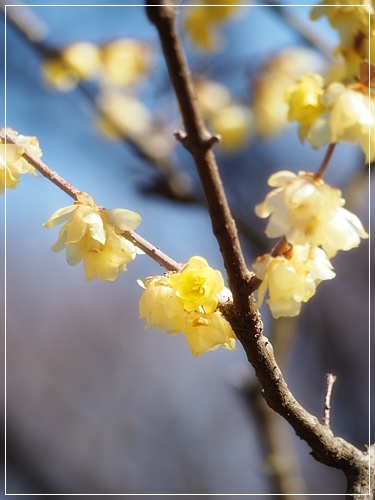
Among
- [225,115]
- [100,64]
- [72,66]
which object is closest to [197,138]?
[72,66]

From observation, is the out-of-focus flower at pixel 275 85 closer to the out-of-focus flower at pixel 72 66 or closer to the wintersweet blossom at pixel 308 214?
the out-of-focus flower at pixel 72 66

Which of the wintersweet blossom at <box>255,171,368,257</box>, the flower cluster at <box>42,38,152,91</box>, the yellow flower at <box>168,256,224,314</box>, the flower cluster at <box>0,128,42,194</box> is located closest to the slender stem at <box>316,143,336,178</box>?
the wintersweet blossom at <box>255,171,368,257</box>

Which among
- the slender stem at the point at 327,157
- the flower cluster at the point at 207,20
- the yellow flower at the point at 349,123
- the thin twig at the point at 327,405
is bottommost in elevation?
the thin twig at the point at 327,405

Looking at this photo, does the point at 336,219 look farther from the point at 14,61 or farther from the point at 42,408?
the point at 42,408

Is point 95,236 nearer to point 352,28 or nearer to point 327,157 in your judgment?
point 327,157

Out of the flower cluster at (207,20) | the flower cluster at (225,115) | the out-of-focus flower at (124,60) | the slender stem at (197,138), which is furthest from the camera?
the flower cluster at (225,115)

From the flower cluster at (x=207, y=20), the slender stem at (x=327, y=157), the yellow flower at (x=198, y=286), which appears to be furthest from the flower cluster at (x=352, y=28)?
the flower cluster at (x=207, y=20)

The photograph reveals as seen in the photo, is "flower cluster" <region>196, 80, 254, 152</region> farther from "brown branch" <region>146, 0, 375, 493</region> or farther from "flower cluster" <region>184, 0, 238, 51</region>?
"brown branch" <region>146, 0, 375, 493</region>
